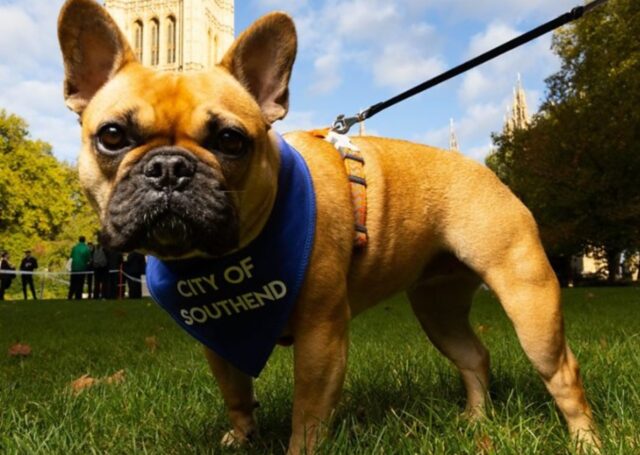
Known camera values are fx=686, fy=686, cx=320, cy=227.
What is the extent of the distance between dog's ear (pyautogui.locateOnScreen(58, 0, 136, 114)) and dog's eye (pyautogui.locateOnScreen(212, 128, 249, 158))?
64 centimetres

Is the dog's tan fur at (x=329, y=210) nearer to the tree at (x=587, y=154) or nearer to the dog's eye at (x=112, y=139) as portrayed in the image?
the dog's eye at (x=112, y=139)

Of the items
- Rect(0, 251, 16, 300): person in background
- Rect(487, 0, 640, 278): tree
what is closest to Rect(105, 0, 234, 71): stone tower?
Rect(0, 251, 16, 300): person in background

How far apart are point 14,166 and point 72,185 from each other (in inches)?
203

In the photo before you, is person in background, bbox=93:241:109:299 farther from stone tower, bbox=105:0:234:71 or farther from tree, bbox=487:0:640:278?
stone tower, bbox=105:0:234:71

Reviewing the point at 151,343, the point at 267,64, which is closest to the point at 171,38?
the point at 151,343

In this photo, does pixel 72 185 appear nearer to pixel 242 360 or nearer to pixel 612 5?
pixel 612 5

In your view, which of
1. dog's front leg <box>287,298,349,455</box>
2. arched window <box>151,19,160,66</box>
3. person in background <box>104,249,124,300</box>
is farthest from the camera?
arched window <box>151,19,160,66</box>

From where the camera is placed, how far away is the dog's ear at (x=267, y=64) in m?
2.64

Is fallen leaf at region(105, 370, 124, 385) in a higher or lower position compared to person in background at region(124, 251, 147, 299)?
higher

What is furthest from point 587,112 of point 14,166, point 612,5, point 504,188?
point 14,166

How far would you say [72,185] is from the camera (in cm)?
4878

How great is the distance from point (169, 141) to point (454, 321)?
199cm

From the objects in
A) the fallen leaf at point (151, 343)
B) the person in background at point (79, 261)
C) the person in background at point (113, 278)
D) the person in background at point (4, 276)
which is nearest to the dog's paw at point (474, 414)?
the fallen leaf at point (151, 343)

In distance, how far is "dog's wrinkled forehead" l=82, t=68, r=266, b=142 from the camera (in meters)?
2.26
